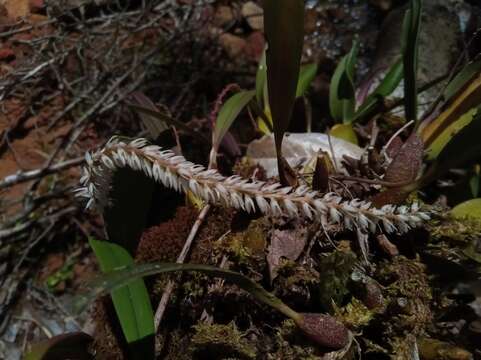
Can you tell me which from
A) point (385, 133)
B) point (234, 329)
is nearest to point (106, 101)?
point (385, 133)

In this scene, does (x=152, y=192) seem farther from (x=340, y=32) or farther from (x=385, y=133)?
(x=340, y=32)

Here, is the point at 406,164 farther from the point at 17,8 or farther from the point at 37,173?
the point at 17,8

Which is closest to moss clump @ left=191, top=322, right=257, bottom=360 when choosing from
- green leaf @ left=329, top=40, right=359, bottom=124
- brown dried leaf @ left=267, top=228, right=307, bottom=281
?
brown dried leaf @ left=267, top=228, right=307, bottom=281

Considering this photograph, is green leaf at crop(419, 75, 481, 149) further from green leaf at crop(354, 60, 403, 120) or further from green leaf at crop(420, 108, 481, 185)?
green leaf at crop(420, 108, 481, 185)

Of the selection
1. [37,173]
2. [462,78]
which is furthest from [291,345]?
[37,173]

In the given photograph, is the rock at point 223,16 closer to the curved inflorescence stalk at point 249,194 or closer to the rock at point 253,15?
the rock at point 253,15
